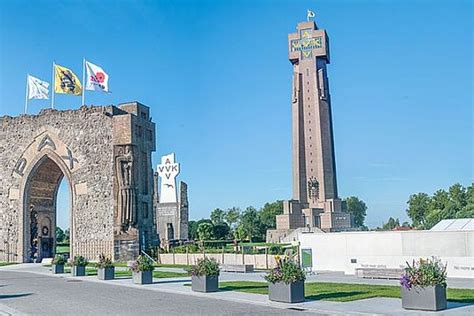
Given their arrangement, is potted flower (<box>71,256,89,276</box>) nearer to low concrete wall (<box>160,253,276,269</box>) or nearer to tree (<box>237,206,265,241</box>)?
low concrete wall (<box>160,253,276,269</box>)

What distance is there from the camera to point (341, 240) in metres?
22.1

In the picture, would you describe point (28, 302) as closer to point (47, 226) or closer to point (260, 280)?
point (260, 280)

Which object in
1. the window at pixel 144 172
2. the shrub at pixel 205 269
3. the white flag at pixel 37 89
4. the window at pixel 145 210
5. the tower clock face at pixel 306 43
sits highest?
the tower clock face at pixel 306 43

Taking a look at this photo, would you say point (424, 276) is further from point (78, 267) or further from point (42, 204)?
point (42, 204)

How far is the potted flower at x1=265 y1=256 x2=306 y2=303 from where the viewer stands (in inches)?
520

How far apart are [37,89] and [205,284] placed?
83.9 feet

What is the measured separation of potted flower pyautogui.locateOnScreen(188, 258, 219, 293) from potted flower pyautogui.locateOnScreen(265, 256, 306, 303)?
9.02 ft

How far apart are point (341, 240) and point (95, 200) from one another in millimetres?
16797

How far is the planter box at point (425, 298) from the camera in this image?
1127 centimetres

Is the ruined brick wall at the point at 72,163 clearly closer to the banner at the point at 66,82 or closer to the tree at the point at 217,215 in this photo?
the banner at the point at 66,82

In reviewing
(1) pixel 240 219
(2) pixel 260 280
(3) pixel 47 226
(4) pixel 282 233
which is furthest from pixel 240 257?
(1) pixel 240 219

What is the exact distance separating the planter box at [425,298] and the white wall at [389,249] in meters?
7.77

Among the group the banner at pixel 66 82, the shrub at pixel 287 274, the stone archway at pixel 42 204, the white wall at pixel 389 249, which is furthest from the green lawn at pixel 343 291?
the banner at pixel 66 82

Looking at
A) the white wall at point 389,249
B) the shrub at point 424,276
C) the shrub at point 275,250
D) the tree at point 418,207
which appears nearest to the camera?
the shrub at point 424,276
